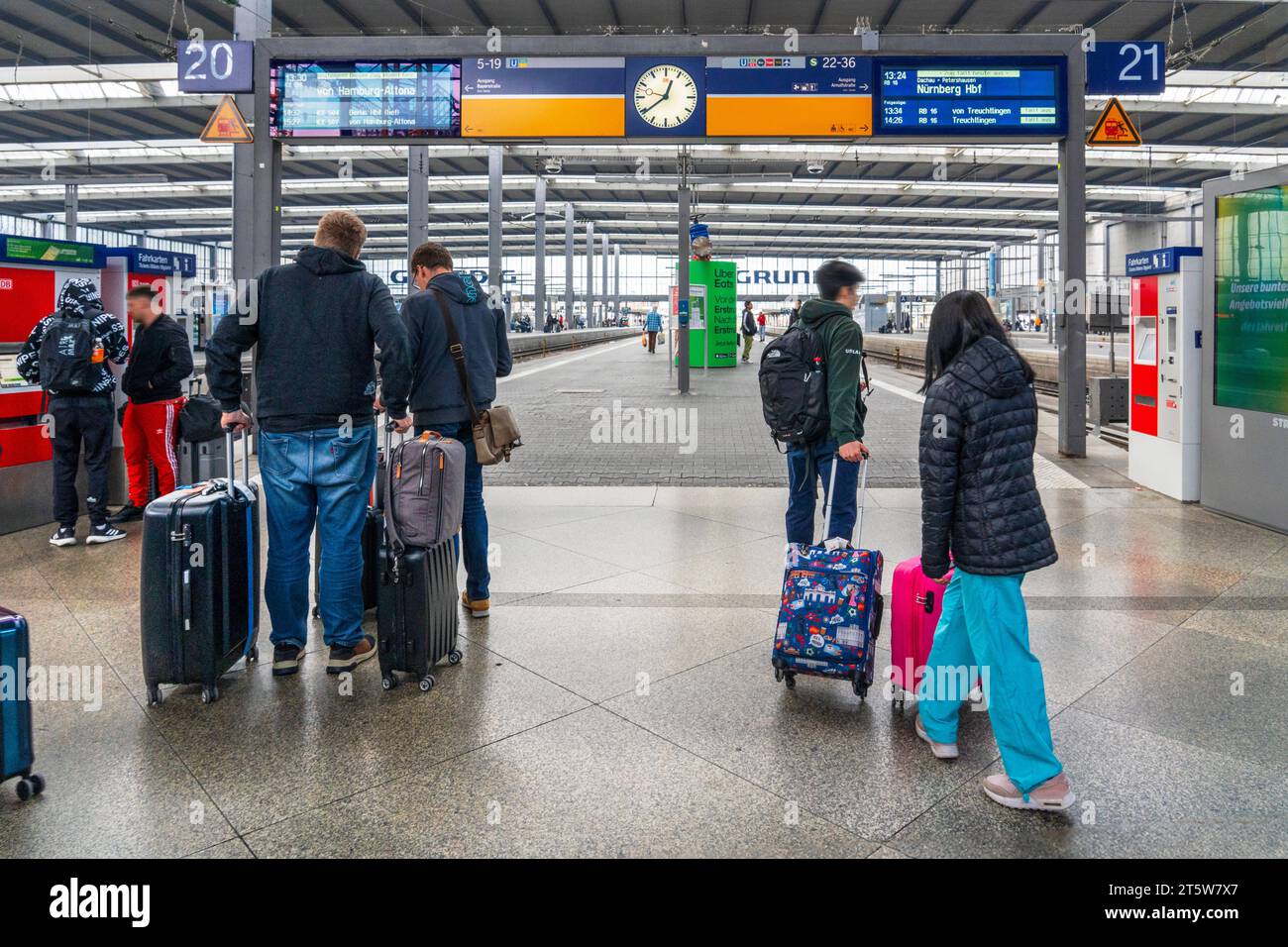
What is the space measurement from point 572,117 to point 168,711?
7.92 m

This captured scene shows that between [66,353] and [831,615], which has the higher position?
[66,353]

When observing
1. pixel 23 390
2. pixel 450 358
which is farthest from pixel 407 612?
pixel 23 390

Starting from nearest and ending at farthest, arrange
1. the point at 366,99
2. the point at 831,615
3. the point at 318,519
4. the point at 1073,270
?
the point at 831,615
the point at 318,519
the point at 366,99
the point at 1073,270

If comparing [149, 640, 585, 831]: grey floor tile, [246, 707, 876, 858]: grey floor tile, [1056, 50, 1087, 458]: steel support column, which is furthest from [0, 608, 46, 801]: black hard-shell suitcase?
[1056, 50, 1087, 458]: steel support column

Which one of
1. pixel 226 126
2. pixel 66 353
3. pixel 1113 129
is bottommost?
pixel 66 353

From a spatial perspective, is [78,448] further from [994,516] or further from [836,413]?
[994,516]

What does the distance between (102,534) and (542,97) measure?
20.2 ft

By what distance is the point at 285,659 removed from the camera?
13.9ft

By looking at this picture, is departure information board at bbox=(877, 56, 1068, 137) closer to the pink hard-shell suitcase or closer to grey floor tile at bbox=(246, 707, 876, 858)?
the pink hard-shell suitcase

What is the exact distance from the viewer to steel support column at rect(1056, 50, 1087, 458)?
996 cm

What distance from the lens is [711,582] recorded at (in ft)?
18.9

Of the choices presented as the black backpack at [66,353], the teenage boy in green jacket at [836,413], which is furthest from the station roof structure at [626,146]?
the teenage boy in green jacket at [836,413]
